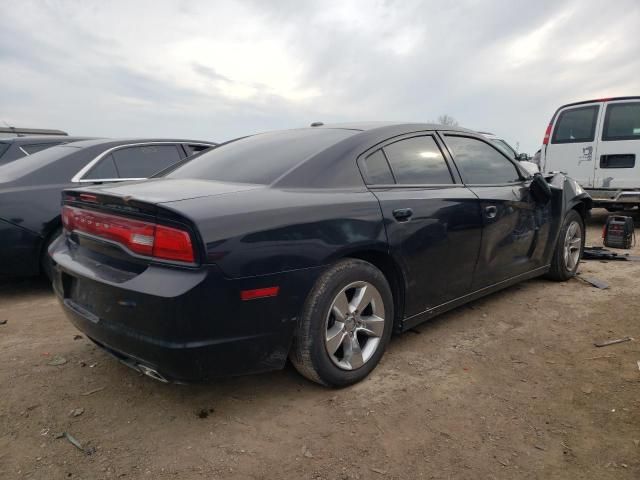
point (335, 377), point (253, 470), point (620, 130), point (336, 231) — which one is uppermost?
point (620, 130)

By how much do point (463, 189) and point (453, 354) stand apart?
3.65 feet

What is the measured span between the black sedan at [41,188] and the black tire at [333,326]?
9.31ft

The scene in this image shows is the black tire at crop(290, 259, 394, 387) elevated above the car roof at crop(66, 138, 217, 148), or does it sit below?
below

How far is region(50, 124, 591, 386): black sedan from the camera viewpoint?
1.98 metres

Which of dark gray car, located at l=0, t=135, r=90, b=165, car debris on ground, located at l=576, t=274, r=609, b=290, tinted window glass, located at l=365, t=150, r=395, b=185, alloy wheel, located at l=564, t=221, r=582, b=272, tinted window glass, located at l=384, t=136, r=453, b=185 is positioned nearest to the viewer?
tinted window glass, located at l=365, t=150, r=395, b=185

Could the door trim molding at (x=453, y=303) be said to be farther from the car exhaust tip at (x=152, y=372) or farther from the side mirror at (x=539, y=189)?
the car exhaust tip at (x=152, y=372)

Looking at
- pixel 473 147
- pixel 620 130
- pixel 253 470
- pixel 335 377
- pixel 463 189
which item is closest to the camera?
pixel 253 470

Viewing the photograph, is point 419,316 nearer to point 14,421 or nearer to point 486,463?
point 486,463

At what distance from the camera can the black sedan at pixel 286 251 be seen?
198 centimetres

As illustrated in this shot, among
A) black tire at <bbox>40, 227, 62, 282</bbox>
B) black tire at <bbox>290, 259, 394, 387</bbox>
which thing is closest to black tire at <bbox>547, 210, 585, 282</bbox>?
black tire at <bbox>290, 259, 394, 387</bbox>

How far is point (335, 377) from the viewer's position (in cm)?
244

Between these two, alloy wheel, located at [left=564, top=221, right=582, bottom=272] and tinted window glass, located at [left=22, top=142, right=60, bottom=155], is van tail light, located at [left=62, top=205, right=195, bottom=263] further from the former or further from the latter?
tinted window glass, located at [left=22, top=142, right=60, bottom=155]

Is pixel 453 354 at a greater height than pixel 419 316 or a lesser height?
lesser

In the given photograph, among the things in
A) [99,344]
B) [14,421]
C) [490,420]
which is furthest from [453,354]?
[14,421]
